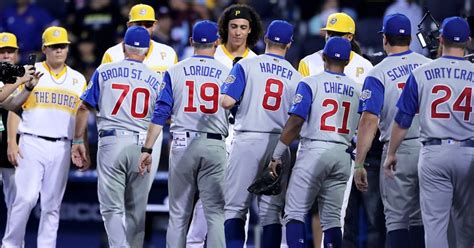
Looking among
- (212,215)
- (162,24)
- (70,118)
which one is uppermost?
(162,24)

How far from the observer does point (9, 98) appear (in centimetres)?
1114

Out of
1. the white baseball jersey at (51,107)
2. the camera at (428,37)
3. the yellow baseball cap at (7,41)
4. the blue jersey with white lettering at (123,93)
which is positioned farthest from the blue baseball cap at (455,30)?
the yellow baseball cap at (7,41)

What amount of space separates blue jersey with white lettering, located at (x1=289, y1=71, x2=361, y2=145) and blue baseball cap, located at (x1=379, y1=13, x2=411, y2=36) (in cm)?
54

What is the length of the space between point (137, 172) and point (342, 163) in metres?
1.92

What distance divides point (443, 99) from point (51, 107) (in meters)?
3.99

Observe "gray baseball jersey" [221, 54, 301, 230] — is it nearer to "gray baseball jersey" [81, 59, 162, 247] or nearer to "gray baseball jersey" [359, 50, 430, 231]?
"gray baseball jersey" [359, 50, 430, 231]

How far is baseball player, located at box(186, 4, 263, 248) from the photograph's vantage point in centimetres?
1094

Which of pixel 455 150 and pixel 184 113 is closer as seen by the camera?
pixel 455 150

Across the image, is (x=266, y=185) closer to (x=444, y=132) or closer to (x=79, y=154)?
(x=444, y=132)

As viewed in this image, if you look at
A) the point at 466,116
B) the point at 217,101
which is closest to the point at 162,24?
the point at 217,101

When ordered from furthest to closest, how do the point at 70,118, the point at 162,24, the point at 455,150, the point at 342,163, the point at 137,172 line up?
the point at 162,24
the point at 70,118
the point at 137,172
the point at 342,163
the point at 455,150

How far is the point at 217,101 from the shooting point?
34.2ft

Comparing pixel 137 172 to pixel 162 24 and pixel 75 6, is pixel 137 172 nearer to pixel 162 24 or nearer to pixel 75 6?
pixel 162 24

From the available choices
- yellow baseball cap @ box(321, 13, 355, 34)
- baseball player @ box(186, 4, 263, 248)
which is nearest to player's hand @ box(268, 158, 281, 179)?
baseball player @ box(186, 4, 263, 248)
